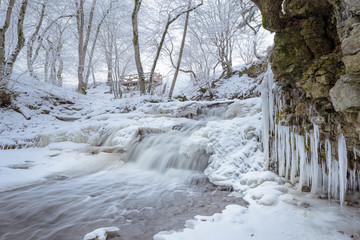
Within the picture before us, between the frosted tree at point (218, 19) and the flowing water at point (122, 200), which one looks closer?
the flowing water at point (122, 200)

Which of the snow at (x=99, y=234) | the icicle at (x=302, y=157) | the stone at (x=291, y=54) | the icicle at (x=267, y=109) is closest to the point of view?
the snow at (x=99, y=234)

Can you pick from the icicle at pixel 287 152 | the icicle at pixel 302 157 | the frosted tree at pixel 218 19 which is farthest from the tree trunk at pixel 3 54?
the frosted tree at pixel 218 19

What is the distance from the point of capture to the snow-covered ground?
188 centimetres

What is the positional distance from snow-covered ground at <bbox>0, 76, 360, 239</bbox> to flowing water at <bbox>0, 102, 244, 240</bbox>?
186 mm

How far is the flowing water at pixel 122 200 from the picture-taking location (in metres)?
2.01

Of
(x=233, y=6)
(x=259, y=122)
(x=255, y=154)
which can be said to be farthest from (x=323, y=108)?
(x=233, y=6)

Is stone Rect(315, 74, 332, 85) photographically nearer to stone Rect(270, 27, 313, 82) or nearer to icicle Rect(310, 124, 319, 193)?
stone Rect(270, 27, 313, 82)

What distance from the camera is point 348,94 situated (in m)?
1.64

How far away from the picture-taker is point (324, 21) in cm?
225

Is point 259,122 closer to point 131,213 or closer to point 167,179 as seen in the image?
point 167,179

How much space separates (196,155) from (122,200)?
1801 millimetres

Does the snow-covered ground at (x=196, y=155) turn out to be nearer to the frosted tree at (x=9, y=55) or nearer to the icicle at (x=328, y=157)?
the icicle at (x=328, y=157)

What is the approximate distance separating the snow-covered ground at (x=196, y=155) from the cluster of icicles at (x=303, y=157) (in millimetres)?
187

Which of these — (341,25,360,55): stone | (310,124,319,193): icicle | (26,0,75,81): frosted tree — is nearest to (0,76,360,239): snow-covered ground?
(310,124,319,193): icicle
